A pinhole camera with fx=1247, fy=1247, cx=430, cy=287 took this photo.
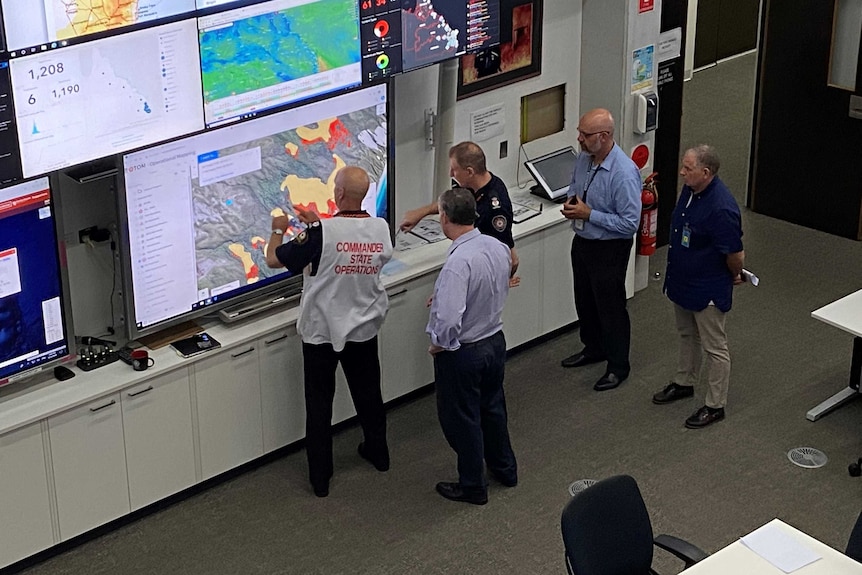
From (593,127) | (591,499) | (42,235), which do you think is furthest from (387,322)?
(591,499)

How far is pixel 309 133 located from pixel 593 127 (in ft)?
4.76

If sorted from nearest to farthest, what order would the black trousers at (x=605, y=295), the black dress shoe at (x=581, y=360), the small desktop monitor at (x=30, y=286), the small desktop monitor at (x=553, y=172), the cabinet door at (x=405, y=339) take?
the small desktop monitor at (x=30, y=286), the cabinet door at (x=405, y=339), the black trousers at (x=605, y=295), the black dress shoe at (x=581, y=360), the small desktop monitor at (x=553, y=172)

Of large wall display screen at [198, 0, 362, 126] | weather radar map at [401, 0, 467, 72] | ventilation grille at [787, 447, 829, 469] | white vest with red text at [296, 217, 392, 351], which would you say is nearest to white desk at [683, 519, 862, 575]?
ventilation grille at [787, 447, 829, 469]

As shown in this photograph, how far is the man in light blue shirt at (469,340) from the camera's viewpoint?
5324mm

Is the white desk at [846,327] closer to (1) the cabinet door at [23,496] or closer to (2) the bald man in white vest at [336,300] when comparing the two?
(2) the bald man in white vest at [336,300]

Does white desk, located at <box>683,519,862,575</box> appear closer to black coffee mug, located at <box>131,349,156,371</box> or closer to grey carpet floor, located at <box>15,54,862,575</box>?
grey carpet floor, located at <box>15,54,862,575</box>

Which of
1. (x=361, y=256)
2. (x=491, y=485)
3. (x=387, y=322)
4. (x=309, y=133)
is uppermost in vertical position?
(x=309, y=133)

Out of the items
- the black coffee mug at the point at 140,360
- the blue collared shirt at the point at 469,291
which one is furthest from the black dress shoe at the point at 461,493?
the black coffee mug at the point at 140,360

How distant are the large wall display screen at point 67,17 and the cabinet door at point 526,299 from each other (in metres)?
2.61

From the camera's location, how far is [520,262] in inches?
273

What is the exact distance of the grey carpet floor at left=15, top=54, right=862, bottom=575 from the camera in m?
5.44

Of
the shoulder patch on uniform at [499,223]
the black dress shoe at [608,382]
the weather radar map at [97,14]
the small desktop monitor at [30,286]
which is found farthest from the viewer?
the black dress shoe at [608,382]

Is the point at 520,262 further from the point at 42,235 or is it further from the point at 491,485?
the point at 42,235

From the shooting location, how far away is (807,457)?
6.10m
